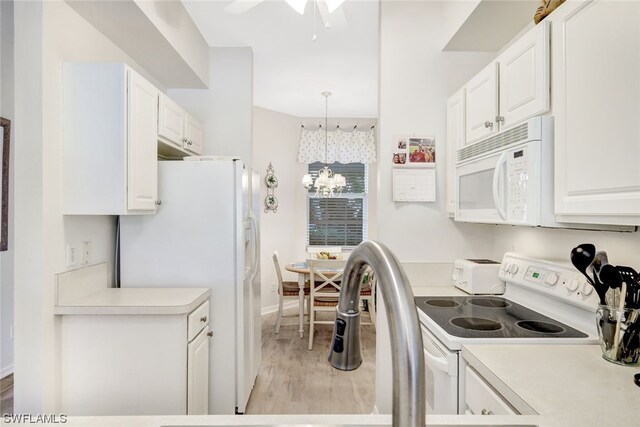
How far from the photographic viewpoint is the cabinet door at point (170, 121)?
2.20 m

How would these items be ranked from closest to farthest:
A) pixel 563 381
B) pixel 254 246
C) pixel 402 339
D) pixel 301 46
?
1. pixel 402 339
2. pixel 563 381
3. pixel 254 246
4. pixel 301 46

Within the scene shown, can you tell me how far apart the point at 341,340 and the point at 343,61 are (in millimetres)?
3219

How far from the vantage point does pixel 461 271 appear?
2.12 meters

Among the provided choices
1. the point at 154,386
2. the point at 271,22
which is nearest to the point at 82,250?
the point at 154,386

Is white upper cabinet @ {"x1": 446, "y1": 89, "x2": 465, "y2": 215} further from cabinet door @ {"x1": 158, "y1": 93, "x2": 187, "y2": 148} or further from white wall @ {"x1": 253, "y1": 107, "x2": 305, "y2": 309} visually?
white wall @ {"x1": 253, "y1": 107, "x2": 305, "y2": 309}

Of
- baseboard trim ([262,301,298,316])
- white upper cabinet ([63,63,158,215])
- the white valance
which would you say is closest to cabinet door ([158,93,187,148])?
white upper cabinet ([63,63,158,215])

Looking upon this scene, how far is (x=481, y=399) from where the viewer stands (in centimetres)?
114

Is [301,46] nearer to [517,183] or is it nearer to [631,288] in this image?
[517,183]

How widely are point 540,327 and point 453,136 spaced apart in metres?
1.18

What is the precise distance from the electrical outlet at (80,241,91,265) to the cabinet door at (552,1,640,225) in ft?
7.36

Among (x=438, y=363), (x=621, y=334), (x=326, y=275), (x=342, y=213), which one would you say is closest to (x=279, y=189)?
(x=342, y=213)

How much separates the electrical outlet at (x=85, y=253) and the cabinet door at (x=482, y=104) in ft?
7.14

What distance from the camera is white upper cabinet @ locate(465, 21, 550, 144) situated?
54.2 inches

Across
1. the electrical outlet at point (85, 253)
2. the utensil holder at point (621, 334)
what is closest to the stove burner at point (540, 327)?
the utensil holder at point (621, 334)
